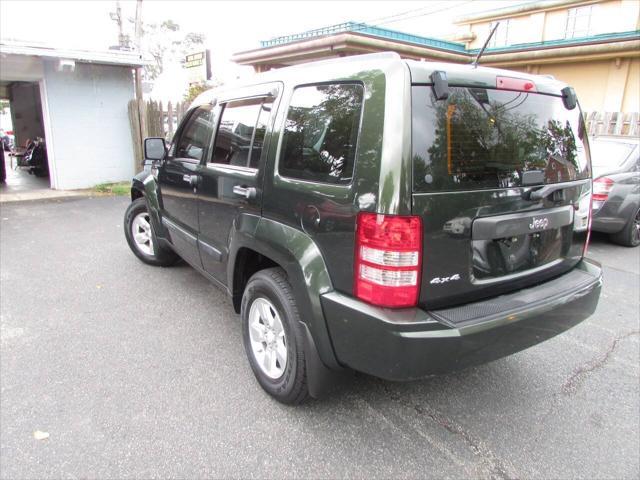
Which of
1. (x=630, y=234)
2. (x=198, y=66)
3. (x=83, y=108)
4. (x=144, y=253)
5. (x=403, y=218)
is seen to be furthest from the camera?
(x=198, y=66)

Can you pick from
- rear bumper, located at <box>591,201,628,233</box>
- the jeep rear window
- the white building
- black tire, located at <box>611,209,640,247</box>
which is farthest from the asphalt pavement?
the white building

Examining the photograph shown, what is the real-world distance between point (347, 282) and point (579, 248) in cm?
166

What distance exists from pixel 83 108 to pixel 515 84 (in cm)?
A: 1026

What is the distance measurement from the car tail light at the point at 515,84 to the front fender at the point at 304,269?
4.17 feet

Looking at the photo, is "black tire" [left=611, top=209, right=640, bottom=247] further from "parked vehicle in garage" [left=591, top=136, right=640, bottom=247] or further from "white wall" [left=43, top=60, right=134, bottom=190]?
"white wall" [left=43, top=60, right=134, bottom=190]

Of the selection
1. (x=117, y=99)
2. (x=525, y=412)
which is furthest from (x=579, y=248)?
(x=117, y=99)

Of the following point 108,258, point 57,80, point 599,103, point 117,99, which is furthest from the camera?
point 599,103

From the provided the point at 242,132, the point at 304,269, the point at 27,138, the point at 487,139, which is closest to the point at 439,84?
the point at 487,139

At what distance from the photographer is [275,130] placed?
8.71 feet

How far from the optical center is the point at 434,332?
200 centimetres

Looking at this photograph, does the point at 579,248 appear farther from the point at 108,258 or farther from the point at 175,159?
the point at 108,258

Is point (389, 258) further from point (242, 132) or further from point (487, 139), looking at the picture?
point (242, 132)

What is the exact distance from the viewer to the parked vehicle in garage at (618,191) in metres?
6.04

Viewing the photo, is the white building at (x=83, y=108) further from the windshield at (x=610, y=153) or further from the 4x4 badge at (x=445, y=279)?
the 4x4 badge at (x=445, y=279)
